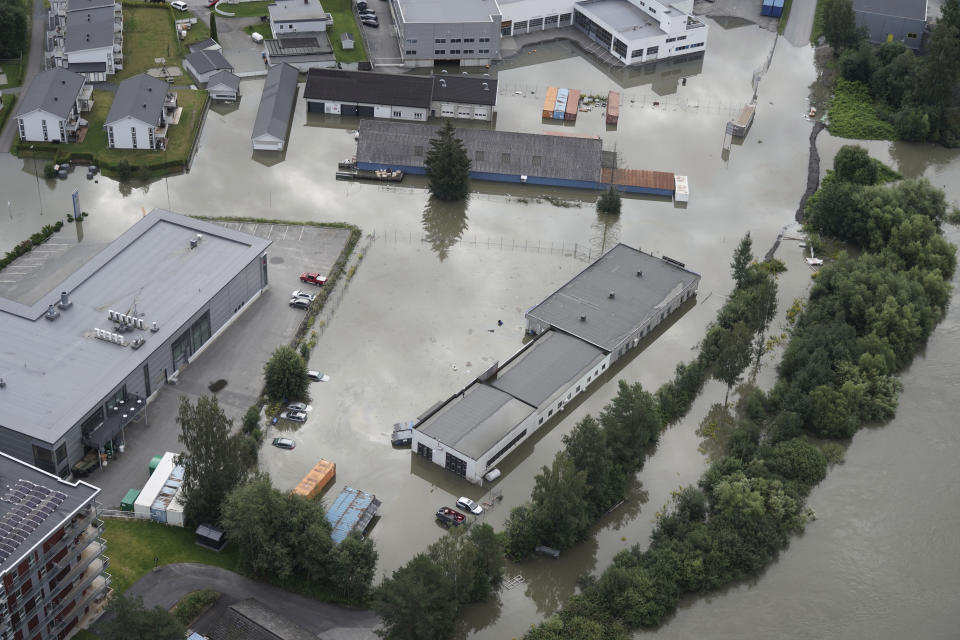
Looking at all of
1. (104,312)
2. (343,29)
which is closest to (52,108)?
(104,312)

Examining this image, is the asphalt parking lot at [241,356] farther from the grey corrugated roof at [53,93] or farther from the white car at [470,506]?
the grey corrugated roof at [53,93]

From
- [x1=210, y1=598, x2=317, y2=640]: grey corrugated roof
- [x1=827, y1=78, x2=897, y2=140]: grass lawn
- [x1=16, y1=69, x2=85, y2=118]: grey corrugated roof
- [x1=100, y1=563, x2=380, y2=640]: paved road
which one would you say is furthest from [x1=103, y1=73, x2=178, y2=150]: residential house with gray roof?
[x1=827, y1=78, x2=897, y2=140]: grass lawn

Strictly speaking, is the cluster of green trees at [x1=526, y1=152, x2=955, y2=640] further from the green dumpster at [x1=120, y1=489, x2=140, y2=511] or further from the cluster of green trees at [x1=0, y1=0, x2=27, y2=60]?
the cluster of green trees at [x1=0, y1=0, x2=27, y2=60]

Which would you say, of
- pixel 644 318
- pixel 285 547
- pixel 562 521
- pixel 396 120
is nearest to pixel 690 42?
pixel 396 120

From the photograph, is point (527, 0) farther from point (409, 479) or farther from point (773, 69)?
point (409, 479)

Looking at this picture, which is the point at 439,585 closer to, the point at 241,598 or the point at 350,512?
the point at 350,512

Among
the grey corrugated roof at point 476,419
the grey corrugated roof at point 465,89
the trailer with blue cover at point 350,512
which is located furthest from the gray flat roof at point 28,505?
the grey corrugated roof at point 465,89
